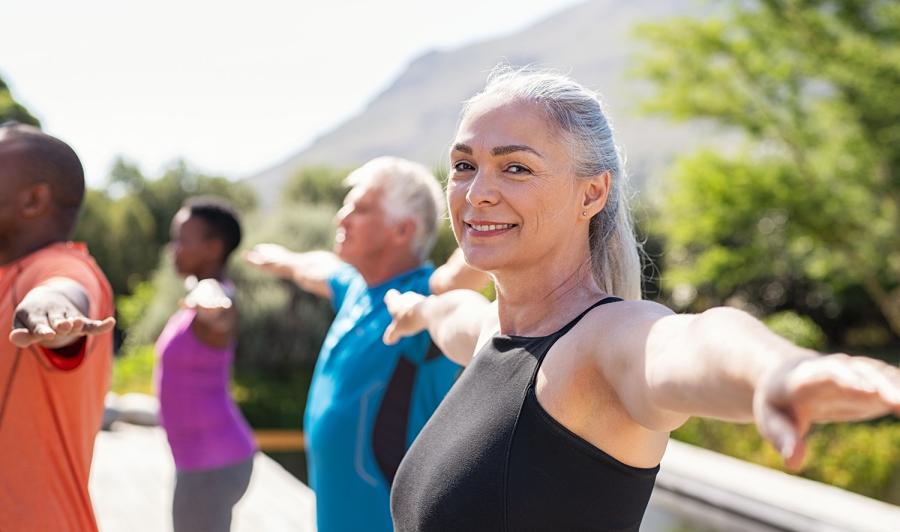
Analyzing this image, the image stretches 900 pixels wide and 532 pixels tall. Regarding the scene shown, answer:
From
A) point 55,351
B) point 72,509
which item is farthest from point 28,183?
point 72,509

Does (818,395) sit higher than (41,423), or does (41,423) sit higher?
(818,395)

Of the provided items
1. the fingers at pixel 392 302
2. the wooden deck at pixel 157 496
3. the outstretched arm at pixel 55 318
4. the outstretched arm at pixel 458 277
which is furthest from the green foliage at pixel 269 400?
→ the outstretched arm at pixel 55 318

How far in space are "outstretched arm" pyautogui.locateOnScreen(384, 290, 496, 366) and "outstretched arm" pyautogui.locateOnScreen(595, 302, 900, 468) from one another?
66 centimetres

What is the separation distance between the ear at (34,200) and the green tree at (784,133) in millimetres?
13373

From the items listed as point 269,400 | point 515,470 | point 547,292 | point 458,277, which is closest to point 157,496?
point 458,277

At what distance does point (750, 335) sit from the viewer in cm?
102

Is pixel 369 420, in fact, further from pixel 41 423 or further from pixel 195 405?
pixel 195 405

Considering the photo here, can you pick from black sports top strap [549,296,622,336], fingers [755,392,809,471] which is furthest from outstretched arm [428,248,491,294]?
fingers [755,392,809,471]

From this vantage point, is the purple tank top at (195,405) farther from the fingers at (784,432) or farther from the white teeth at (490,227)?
the fingers at (784,432)

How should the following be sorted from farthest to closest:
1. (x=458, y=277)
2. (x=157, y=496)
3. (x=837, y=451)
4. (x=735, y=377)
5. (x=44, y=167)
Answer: (x=837, y=451)
(x=157, y=496)
(x=458, y=277)
(x=44, y=167)
(x=735, y=377)

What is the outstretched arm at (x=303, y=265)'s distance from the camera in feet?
11.8

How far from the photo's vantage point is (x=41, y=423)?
1.94 meters

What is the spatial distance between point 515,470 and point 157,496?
20.2 ft

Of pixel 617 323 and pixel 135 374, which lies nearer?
pixel 617 323
